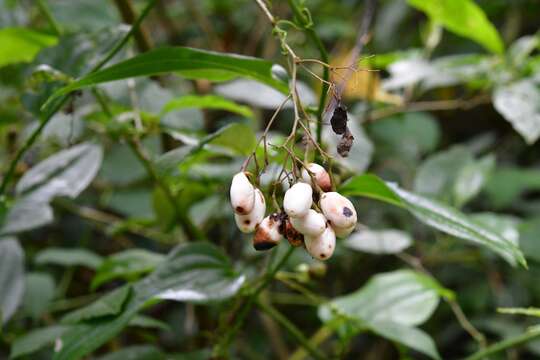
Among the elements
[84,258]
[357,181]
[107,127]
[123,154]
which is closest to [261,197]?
[357,181]

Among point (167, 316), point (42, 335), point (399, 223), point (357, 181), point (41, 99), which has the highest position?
point (41, 99)

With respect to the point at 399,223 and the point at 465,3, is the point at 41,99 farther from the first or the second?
the point at 399,223

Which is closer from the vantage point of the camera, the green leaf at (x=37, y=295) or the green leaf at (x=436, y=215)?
the green leaf at (x=436, y=215)

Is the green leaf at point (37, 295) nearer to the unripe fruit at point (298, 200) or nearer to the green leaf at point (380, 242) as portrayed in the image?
the green leaf at point (380, 242)

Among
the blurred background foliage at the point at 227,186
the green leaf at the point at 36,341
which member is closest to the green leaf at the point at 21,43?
the blurred background foliage at the point at 227,186

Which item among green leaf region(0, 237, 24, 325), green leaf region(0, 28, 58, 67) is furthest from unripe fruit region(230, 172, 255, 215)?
green leaf region(0, 237, 24, 325)

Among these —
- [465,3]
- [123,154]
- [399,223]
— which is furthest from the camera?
[399,223]
